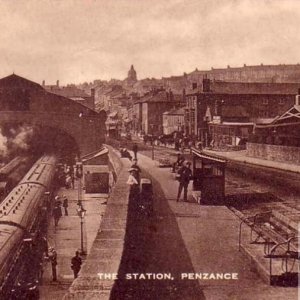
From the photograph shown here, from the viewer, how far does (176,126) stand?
6406 cm

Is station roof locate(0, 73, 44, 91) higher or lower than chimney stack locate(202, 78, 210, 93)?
lower

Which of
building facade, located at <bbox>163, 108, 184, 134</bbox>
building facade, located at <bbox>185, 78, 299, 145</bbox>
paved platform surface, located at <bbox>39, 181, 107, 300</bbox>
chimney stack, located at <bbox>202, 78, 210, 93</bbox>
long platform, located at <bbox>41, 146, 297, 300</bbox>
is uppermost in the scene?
chimney stack, located at <bbox>202, 78, 210, 93</bbox>

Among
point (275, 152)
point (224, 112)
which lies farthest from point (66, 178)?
point (224, 112)

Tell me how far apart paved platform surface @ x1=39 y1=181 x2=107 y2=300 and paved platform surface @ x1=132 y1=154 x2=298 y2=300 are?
139 inches

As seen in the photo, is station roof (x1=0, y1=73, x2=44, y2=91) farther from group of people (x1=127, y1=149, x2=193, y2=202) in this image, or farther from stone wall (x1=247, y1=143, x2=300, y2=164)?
group of people (x1=127, y1=149, x2=193, y2=202)

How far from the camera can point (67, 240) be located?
19.3m

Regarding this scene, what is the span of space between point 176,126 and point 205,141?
577 inches

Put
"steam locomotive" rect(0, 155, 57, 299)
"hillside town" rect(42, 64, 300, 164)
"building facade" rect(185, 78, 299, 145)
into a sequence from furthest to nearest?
"building facade" rect(185, 78, 299, 145), "hillside town" rect(42, 64, 300, 164), "steam locomotive" rect(0, 155, 57, 299)

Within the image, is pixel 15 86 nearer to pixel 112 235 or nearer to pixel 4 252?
pixel 4 252

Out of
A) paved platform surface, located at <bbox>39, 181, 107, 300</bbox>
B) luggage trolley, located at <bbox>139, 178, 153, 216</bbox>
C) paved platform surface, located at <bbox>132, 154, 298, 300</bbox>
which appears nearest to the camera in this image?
paved platform surface, located at <bbox>132, 154, 298, 300</bbox>

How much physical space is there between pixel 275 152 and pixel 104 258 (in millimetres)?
23567

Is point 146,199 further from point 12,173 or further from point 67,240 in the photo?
point 12,173

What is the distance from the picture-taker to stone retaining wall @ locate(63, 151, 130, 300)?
6320mm

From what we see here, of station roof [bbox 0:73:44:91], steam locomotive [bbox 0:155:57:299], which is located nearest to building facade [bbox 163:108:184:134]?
station roof [bbox 0:73:44:91]
